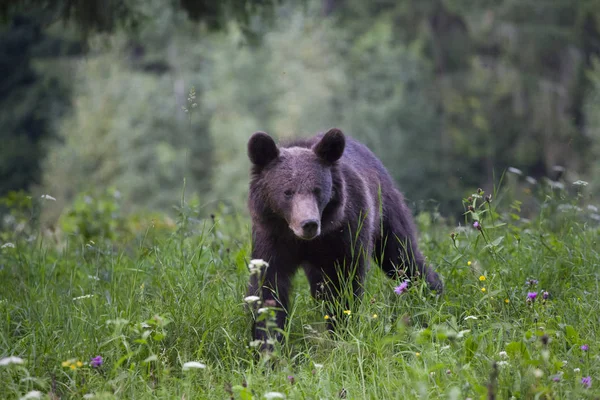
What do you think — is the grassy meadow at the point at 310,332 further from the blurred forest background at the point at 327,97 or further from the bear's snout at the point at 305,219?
the blurred forest background at the point at 327,97

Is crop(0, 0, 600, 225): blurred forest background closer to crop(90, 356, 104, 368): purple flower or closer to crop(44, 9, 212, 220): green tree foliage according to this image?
crop(44, 9, 212, 220): green tree foliage

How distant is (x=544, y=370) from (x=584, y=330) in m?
0.79

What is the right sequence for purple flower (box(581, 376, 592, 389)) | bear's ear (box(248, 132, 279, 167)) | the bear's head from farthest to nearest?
1. bear's ear (box(248, 132, 279, 167))
2. the bear's head
3. purple flower (box(581, 376, 592, 389))

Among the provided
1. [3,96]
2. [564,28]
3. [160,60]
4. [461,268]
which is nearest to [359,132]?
[564,28]

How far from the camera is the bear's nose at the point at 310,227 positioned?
191 inches

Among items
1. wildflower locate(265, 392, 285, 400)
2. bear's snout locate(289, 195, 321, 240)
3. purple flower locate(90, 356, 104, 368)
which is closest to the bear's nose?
bear's snout locate(289, 195, 321, 240)

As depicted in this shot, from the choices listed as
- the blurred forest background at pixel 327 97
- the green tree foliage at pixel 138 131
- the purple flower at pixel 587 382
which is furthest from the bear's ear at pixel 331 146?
the green tree foliage at pixel 138 131

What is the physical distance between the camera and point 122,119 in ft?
147

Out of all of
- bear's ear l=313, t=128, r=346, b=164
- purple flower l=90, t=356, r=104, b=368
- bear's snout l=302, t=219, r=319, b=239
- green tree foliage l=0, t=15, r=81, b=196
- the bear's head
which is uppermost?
bear's ear l=313, t=128, r=346, b=164

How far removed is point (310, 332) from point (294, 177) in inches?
38.7

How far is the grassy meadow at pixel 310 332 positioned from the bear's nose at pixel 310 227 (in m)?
0.49

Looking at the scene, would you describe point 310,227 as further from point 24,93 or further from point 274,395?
point 24,93

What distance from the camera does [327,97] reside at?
39562 millimetres

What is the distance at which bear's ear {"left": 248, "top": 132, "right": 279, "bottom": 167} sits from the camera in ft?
17.4
